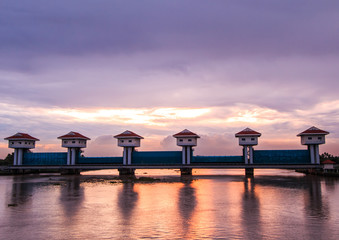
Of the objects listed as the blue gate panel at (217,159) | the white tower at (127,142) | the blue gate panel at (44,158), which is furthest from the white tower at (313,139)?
the blue gate panel at (44,158)

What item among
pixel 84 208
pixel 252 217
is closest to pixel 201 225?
pixel 252 217

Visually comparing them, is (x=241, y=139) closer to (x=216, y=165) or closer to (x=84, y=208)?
(x=216, y=165)

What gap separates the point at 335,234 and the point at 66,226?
44.0 feet

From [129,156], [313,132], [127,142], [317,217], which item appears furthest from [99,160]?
[317,217]

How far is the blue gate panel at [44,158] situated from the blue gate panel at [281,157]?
45.0m

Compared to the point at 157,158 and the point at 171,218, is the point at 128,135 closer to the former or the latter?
the point at 157,158

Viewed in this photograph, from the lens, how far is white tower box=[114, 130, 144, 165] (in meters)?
64.6

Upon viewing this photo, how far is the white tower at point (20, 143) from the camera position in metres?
68.1

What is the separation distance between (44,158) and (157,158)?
1107 inches

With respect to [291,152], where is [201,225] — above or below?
below

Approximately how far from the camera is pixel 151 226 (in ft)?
50.0

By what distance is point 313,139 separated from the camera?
183 feet

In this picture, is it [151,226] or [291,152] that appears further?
[291,152]

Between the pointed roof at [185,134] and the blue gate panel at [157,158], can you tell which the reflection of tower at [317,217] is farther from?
the blue gate panel at [157,158]
